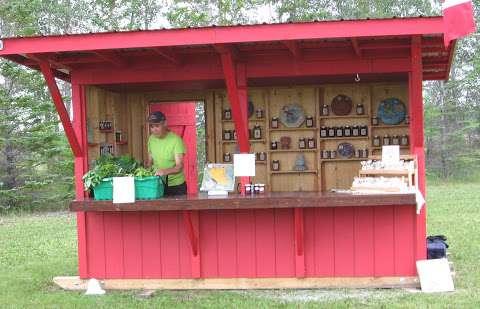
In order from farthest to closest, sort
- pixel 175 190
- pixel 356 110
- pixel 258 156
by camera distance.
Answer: pixel 258 156 → pixel 356 110 → pixel 175 190

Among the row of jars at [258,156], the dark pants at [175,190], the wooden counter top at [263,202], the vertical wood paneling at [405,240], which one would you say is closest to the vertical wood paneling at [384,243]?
the vertical wood paneling at [405,240]

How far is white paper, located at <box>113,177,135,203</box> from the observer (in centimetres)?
578

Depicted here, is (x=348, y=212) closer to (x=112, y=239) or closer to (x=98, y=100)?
(x=112, y=239)

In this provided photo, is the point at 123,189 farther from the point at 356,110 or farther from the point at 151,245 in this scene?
the point at 356,110

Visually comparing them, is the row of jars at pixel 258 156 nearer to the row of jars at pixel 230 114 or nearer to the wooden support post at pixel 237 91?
the row of jars at pixel 230 114

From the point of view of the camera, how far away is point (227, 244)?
6.41 meters

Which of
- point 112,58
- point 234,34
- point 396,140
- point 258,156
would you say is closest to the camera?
point 234,34

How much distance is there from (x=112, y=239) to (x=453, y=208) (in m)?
8.90

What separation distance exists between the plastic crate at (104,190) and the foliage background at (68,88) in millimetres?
10227

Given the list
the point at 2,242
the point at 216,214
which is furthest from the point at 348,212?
the point at 2,242

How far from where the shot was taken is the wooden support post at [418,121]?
5.83 metres

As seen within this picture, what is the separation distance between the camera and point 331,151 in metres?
8.14

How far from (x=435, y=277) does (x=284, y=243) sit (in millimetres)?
1400

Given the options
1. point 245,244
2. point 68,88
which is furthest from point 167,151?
point 68,88
